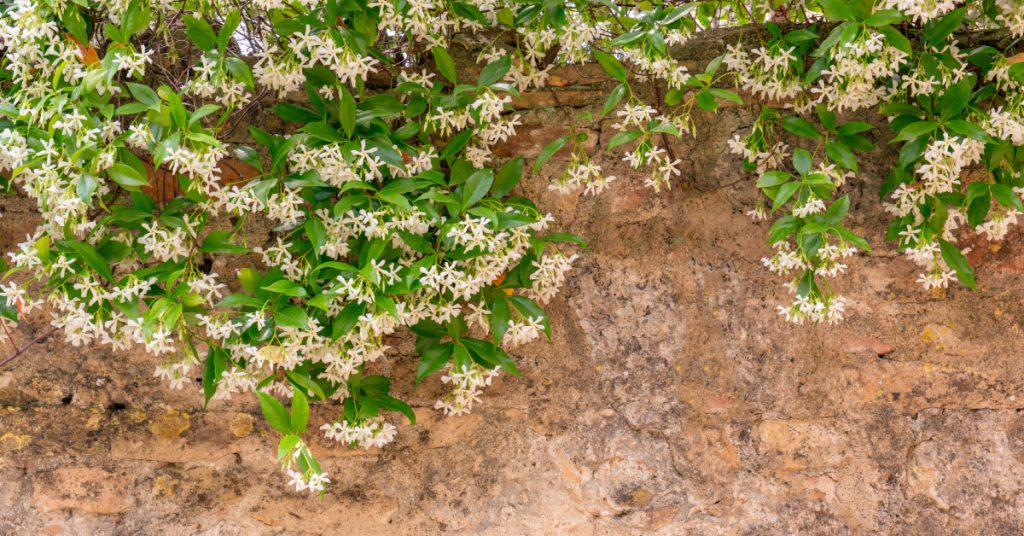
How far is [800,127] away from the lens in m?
1.81

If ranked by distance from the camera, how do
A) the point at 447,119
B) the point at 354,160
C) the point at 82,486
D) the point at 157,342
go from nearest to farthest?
the point at 157,342, the point at 354,160, the point at 447,119, the point at 82,486

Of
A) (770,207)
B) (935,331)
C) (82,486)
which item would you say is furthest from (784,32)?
(82,486)

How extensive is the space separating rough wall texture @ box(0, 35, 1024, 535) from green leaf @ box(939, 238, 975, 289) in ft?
0.36

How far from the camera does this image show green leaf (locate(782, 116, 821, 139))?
1.81 metres

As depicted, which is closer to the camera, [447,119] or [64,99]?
[64,99]

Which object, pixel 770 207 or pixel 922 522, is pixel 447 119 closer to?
pixel 770 207

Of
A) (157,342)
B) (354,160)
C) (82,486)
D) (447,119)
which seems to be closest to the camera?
(157,342)

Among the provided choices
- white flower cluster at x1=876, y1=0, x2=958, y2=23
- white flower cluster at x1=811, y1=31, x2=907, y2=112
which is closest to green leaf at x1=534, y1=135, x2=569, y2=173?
white flower cluster at x1=811, y1=31, x2=907, y2=112

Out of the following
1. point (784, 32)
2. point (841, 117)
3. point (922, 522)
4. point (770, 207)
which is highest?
point (784, 32)

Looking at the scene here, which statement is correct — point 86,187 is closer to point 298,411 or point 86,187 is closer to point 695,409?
point 298,411

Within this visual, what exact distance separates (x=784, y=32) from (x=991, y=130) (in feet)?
1.59

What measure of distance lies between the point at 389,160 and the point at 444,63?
0.25 m

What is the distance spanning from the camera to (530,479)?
75.1 inches

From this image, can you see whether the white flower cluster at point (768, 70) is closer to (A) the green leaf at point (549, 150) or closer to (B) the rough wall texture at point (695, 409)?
(B) the rough wall texture at point (695, 409)
